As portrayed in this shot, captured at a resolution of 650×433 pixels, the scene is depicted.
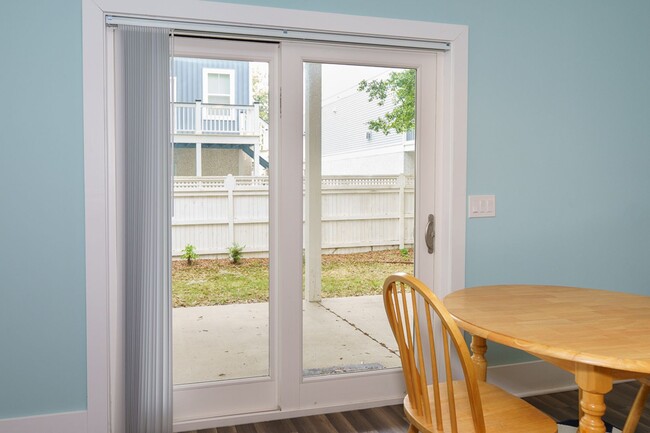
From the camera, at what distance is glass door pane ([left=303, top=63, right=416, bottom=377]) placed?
2982 millimetres

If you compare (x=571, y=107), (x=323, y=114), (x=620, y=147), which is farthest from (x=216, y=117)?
(x=620, y=147)

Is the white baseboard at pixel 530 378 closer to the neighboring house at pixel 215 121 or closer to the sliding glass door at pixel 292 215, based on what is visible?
the sliding glass door at pixel 292 215

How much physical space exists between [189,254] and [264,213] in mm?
417

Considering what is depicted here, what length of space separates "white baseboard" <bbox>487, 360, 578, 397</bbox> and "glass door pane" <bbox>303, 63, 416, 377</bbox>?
2.08ft

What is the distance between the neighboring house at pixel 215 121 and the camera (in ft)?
9.01

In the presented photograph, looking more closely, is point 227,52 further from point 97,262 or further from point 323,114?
point 97,262

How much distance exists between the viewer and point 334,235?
9.97ft

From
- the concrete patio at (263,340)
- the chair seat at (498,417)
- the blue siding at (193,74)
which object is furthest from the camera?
the concrete patio at (263,340)

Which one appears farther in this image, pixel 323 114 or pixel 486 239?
pixel 486 239

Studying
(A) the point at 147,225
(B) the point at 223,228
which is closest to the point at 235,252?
(B) the point at 223,228

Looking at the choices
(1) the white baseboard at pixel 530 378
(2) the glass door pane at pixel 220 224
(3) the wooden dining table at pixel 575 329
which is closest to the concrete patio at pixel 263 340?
(2) the glass door pane at pixel 220 224

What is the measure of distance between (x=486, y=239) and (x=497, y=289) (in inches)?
24.6

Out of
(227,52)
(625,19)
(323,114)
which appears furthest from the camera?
(625,19)

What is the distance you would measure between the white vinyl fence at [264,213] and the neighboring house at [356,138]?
7 cm
